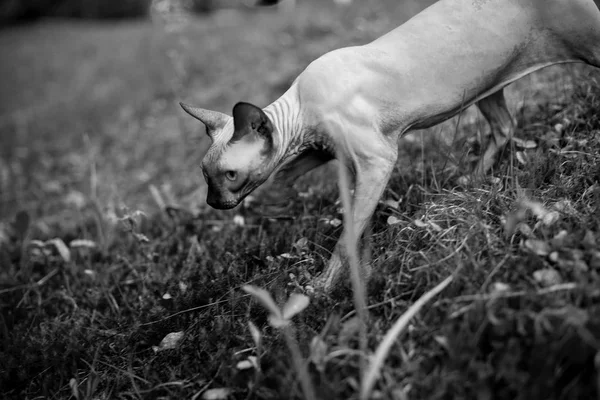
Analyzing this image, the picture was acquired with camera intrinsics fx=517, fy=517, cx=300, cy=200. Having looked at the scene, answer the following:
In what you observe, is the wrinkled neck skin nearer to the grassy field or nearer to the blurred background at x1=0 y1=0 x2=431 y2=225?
the grassy field

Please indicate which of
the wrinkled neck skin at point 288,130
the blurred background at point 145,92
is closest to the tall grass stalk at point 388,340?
the wrinkled neck skin at point 288,130

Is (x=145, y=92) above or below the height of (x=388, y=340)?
below

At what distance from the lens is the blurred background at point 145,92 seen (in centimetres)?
521

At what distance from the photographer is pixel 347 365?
1.88m

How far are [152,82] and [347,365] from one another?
786 centimetres

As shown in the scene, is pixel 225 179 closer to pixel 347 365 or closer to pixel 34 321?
pixel 347 365

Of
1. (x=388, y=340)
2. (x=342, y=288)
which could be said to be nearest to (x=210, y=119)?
(x=342, y=288)

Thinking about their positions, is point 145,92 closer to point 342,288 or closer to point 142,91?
point 142,91

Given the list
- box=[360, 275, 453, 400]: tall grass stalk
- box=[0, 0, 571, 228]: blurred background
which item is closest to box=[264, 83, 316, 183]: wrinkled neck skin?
box=[360, 275, 453, 400]: tall grass stalk

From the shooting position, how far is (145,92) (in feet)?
27.5

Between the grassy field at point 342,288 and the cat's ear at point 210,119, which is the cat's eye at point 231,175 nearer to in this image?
the cat's ear at point 210,119

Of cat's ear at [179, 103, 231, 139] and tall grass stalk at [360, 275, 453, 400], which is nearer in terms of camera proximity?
tall grass stalk at [360, 275, 453, 400]

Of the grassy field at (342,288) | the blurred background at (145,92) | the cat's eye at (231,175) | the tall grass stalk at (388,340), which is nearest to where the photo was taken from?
the tall grass stalk at (388,340)

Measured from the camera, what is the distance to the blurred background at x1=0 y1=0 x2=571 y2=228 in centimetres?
521
